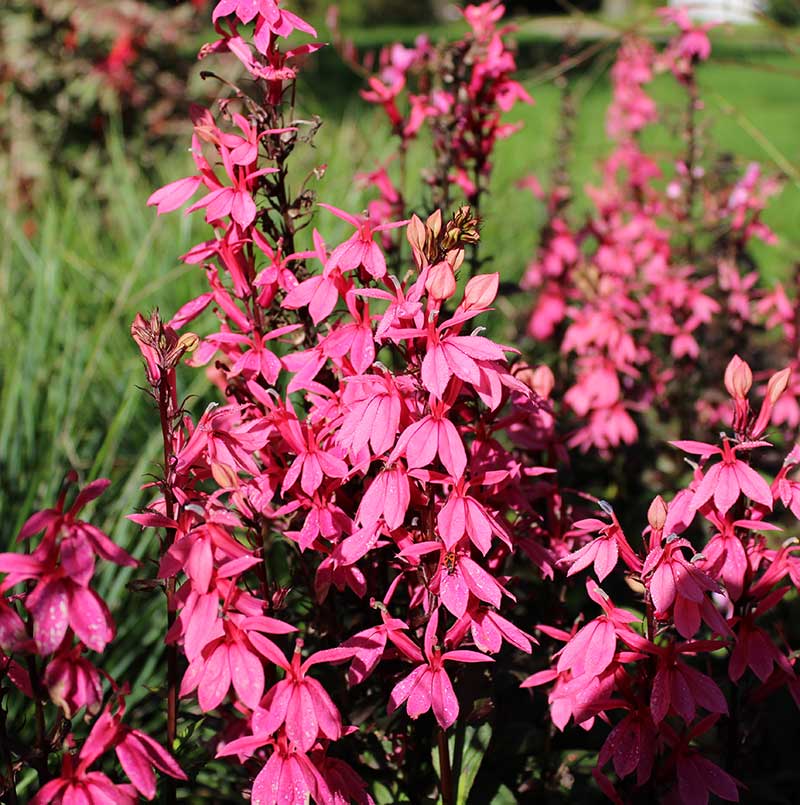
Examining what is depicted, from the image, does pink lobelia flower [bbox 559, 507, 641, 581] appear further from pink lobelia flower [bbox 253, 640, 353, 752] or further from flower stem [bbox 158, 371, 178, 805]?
flower stem [bbox 158, 371, 178, 805]

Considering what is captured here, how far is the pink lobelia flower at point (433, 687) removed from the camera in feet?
3.40

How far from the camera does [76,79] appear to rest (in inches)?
180

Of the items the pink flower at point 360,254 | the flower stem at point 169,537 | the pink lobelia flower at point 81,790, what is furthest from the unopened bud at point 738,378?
the pink lobelia flower at point 81,790

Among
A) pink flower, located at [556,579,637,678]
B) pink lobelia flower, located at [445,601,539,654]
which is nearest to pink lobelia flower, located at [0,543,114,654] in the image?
pink lobelia flower, located at [445,601,539,654]

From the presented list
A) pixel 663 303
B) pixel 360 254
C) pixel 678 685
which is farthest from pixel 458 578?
pixel 663 303

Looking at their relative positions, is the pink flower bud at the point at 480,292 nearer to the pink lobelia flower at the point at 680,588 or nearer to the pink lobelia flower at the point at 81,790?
the pink lobelia flower at the point at 680,588

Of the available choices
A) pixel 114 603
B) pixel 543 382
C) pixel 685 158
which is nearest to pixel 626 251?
pixel 685 158

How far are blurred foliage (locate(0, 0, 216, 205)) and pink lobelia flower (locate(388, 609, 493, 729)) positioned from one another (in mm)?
3883

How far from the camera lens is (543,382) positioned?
4.71 ft

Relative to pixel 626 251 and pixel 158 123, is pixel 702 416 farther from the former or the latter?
pixel 158 123

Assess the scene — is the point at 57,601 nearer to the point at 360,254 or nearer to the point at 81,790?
the point at 81,790

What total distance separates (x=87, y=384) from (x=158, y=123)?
2758 millimetres

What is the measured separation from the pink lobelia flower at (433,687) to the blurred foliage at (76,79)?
3883 millimetres

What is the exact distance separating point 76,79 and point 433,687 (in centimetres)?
433
